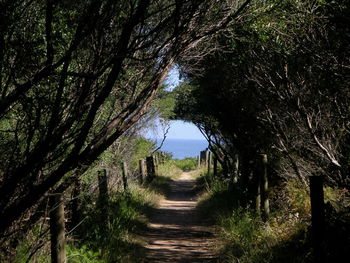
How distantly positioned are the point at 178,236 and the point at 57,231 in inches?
261

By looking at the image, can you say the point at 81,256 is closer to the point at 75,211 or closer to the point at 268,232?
the point at 75,211

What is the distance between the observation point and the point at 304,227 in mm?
6961

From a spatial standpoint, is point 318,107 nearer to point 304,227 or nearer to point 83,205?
point 304,227

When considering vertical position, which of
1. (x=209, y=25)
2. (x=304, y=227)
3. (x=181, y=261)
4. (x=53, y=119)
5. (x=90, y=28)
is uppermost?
(x=209, y=25)

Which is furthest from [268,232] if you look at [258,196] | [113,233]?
[113,233]

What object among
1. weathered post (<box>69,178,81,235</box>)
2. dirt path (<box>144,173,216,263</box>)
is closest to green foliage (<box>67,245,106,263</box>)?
weathered post (<box>69,178,81,235</box>)

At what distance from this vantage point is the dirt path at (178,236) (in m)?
8.70

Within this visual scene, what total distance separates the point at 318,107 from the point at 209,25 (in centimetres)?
399

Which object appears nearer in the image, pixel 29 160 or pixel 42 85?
pixel 29 160

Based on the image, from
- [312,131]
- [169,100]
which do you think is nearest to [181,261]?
[312,131]

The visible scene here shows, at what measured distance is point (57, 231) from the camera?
14.5 ft

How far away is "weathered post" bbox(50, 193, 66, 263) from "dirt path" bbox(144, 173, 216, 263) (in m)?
4.14

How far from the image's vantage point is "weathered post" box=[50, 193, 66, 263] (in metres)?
4.36

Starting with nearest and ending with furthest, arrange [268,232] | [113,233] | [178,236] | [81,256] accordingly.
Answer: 1. [81,256]
2. [268,232]
3. [113,233]
4. [178,236]
